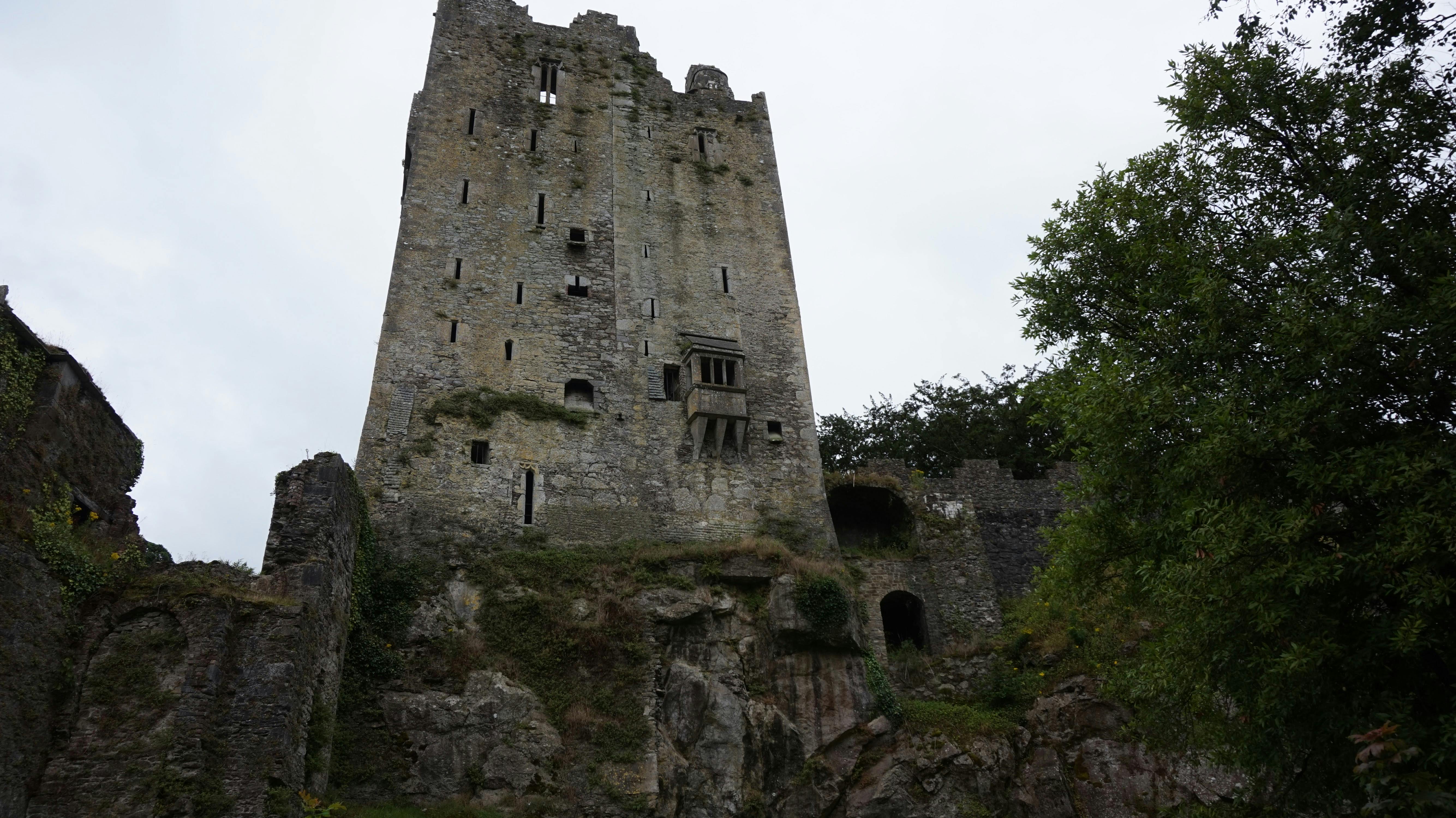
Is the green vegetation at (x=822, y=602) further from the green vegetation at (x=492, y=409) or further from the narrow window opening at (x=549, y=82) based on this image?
the narrow window opening at (x=549, y=82)

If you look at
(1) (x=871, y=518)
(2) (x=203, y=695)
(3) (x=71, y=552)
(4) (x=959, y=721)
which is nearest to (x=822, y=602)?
(4) (x=959, y=721)

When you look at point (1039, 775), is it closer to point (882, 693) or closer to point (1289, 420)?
point (882, 693)

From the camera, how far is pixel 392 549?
2184 cm

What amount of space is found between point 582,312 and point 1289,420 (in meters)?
18.9

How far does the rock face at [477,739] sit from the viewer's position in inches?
719

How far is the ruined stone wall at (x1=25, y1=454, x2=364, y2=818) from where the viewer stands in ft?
46.2


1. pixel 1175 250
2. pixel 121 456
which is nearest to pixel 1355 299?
pixel 1175 250

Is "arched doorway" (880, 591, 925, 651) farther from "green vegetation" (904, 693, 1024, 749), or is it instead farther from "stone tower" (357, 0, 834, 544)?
"green vegetation" (904, 693, 1024, 749)

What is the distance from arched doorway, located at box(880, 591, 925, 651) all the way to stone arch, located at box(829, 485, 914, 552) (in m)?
1.31

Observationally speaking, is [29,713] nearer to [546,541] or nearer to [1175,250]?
[546,541]

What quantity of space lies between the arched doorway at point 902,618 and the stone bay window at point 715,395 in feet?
17.5

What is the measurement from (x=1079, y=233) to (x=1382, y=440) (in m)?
5.30

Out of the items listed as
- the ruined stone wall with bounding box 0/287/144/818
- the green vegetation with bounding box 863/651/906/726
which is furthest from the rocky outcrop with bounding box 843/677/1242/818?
the ruined stone wall with bounding box 0/287/144/818

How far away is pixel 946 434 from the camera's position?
38.3 meters
